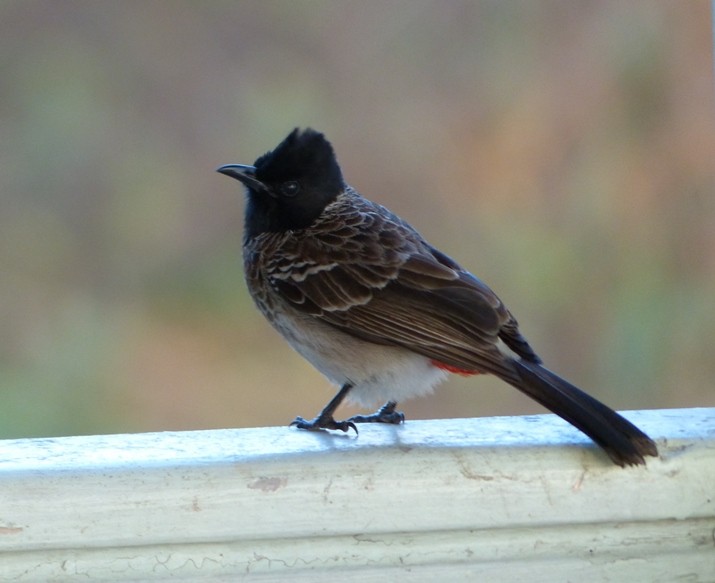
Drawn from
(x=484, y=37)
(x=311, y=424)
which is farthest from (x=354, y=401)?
(x=484, y=37)

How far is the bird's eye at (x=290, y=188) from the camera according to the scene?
2.24 metres

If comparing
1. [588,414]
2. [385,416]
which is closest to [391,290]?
[385,416]

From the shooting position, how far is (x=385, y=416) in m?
2.07

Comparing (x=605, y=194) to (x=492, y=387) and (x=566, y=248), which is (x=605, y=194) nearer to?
(x=566, y=248)

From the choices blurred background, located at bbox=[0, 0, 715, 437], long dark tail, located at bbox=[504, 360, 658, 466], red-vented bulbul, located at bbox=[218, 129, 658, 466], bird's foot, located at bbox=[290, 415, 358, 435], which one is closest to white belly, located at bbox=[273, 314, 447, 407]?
red-vented bulbul, located at bbox=[218, 129, 658, 466]

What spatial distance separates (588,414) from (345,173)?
1.46 meters

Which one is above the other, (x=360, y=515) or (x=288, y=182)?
(x=288, y=182)

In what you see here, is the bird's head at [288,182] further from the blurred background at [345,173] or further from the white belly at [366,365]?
the blurred background at [345,173]

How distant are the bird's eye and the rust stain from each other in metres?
0.80

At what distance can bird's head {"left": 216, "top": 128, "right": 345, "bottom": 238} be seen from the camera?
7.35 feet

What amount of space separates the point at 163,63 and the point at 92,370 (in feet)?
2.60

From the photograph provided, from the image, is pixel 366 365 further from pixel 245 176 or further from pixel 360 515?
pixel 360 515

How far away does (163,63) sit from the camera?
319 centimetres

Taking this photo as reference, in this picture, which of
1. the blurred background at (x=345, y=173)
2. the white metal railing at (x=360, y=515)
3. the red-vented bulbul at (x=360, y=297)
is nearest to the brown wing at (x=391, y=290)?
the red-vented bulbul at (x=360, y=297)
